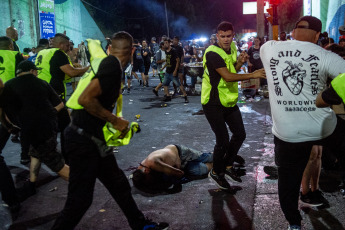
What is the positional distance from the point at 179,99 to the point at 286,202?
10011 millimetres

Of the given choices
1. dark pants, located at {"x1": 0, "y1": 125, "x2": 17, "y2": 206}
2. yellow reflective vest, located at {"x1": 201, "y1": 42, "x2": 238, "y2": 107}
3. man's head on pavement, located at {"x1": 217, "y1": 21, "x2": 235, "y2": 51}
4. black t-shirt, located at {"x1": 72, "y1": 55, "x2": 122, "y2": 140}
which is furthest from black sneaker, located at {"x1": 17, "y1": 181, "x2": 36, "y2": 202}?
man's head on pavement, located at {"x1": 217, "y1": 21, "x2": 235, "y2": 51}

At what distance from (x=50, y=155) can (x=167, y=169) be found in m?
1.50

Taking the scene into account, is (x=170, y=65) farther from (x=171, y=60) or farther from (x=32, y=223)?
(x=32, y=223)

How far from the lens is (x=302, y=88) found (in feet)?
10.6

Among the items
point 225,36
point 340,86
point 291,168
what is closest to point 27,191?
point 225,36

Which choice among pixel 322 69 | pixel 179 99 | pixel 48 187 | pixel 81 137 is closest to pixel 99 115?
pixel 81 137

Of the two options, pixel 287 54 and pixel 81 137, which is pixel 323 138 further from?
pixel 81 137

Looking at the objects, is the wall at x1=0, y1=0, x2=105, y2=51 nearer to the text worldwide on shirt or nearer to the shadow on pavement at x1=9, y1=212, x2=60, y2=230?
the shadow on pavement at x1=9, y1=212, x2=60, y2=230

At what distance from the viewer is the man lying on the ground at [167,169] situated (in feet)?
16.5

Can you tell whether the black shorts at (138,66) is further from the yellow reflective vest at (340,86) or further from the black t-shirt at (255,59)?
the yellow reflective vest at (340,86)

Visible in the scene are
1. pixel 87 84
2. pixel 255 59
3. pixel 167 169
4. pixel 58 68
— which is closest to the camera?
pixel 87 84

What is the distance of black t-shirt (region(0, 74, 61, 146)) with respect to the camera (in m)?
4.63

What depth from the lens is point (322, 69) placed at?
315 cm

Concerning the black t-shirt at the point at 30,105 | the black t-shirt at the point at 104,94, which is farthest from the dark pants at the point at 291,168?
the black t-shirt at the point at 30,105
